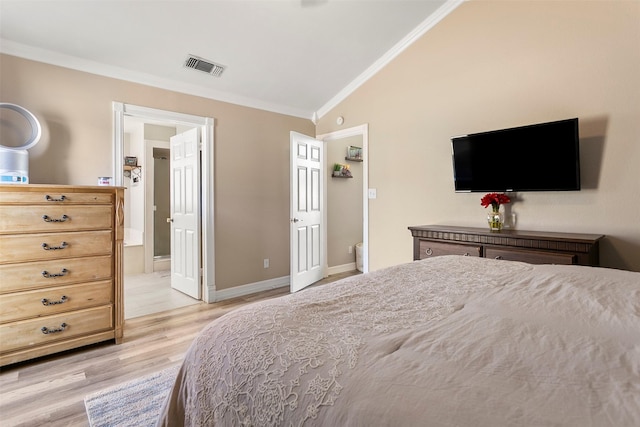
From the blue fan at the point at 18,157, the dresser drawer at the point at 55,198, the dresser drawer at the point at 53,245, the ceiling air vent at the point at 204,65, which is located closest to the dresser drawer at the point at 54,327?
the dresser drawer at the point at 53,245

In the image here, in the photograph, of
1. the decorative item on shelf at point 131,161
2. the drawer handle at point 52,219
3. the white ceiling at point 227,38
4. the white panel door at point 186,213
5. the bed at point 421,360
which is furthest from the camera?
the decorative item on shelf at point 131,161

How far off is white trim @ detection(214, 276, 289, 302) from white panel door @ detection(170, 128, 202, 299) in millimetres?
280

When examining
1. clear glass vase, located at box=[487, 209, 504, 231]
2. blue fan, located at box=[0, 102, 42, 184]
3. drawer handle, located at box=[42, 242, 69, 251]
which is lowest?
drawer handle, located at box=[42, 242, 69, 251]

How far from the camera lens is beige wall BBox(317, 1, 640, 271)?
Result: 7.36ft

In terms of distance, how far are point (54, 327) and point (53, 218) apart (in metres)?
0.81

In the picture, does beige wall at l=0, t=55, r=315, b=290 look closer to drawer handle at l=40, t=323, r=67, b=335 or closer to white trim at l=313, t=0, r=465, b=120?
white trim at l=313, t=0, r=465, b=120

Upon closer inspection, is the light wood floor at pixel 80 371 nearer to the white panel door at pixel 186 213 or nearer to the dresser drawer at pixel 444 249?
the white panel door at pixel 186 213

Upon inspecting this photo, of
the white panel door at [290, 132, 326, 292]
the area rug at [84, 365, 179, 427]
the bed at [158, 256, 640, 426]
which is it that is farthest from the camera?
the white panel door at [290, 132, 326, 292]

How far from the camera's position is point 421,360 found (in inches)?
26.1

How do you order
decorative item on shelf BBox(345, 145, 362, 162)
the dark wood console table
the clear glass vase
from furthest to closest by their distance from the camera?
decorative item on shelf BBox(345, 145, 362, 162)
the clear glass vase
the dark wood console table

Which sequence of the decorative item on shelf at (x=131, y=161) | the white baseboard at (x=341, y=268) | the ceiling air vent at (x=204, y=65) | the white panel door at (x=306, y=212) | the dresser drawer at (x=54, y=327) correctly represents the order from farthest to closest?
1. the decorative item on shelf at (x=131, y=161)
2. the white baseboard at (x=341, y=268)
3. the white panel door at (x=306, y=212)
4. the ceiling air vent at (x=204, y=65)
5. the dresser drawer at (x=54, y=327)

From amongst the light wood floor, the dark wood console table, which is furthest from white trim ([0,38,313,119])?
the dark wood console table

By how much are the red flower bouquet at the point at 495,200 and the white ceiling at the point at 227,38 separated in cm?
191

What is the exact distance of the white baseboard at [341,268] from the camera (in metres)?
5.00
